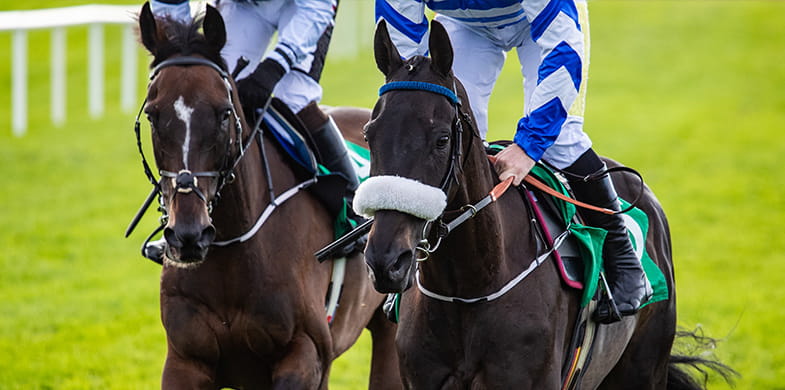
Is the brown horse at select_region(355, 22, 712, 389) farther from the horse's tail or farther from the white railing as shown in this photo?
the white railing

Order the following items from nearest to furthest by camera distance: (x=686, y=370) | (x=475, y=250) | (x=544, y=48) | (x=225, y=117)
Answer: (x=475, y=250)
(x=544, y=48)
(x=225, y=117)
(x=686, y=370)

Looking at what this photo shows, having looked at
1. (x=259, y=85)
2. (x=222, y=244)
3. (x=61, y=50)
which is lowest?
(x=61, y=50)

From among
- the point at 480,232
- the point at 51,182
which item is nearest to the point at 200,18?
the point at 480,232

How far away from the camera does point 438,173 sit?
2.92 meters

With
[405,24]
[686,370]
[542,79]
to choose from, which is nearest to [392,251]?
[542,79]

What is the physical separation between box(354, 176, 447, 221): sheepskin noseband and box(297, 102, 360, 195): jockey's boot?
6.30 ft

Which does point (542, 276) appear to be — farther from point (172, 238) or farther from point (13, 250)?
point (13, 250)

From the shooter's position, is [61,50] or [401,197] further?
[61,50]

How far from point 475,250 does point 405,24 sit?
850mm

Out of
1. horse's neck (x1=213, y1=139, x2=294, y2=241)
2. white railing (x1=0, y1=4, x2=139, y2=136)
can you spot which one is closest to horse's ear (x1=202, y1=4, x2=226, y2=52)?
horse's neck (x1=213, y1=139, x2=294, y2=241)

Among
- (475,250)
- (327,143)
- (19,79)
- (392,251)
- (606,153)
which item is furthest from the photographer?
(606,153)

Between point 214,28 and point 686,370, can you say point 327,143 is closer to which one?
point 214,28

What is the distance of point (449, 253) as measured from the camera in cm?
330

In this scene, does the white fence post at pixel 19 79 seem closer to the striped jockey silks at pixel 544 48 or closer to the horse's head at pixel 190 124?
the horse's head at pixel 190 124
